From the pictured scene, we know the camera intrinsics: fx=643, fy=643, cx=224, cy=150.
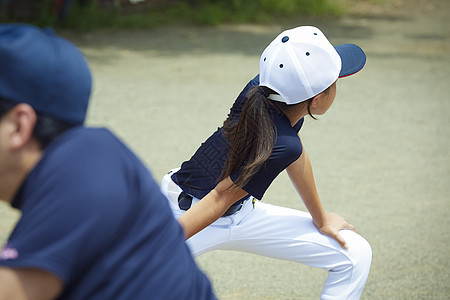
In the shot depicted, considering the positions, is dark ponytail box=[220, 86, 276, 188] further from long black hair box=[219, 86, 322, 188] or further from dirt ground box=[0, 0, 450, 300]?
dirt ground box=[0, 0, 450, 300]

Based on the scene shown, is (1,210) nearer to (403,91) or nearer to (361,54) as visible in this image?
(361,54)

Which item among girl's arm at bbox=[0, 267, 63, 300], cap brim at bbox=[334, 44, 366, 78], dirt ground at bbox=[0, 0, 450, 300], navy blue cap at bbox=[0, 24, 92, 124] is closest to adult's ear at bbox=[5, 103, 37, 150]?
navy blue cap at bbox=[0, 24, 92, 124]

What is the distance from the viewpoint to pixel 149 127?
6.14 m

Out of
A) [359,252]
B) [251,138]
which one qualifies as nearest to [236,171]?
[251,138]

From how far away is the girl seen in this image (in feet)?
7.41

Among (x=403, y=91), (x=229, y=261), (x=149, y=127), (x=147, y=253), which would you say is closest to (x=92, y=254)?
(x=147, y=253)

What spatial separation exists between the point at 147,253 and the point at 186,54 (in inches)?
313

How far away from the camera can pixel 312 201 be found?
2.54 m

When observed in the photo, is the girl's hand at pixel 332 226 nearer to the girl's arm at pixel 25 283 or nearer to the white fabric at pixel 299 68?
the white fabric at pixel 299 68

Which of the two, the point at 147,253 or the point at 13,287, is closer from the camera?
the point at 13,287

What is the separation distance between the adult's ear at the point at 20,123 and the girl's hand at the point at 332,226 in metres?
1.56

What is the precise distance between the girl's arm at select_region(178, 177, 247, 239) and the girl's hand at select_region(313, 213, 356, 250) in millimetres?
425

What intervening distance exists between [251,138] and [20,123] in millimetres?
1199

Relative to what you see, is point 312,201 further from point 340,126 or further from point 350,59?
point 340,126
